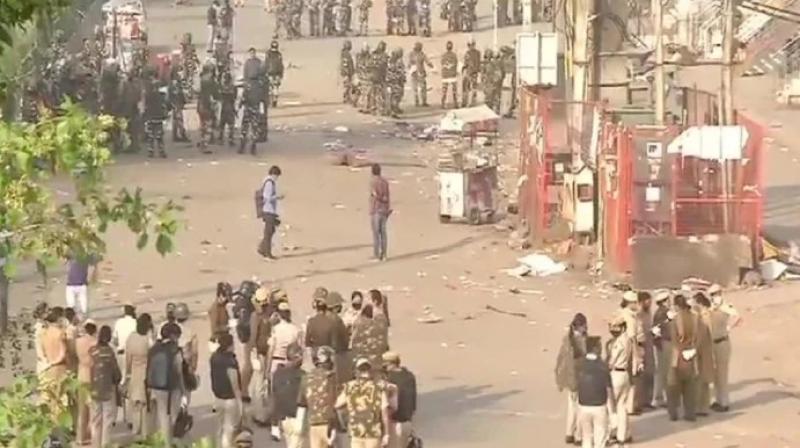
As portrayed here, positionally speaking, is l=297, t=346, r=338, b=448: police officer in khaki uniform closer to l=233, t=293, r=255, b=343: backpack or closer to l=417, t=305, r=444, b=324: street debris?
l=233, t=293, r=255, b=343: backpack

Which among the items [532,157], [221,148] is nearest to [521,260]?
[532,157]

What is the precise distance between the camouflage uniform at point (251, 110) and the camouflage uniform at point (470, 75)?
24.8 ft

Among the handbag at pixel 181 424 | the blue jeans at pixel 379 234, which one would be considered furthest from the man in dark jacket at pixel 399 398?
the blue jeans at pixel 379 234

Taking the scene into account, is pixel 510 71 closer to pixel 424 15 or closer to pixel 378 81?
pixel 378 81

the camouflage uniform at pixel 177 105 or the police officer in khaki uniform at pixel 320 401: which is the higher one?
the camouflage uniform at pixel 177 105

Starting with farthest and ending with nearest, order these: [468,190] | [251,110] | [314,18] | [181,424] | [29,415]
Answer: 1. [314,18]
2. [251,110]
3. [468,190]
4. [181,424]
5. [29,415]

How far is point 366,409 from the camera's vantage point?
14.6m

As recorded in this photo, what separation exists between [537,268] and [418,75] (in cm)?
1634

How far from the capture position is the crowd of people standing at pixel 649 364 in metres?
16.1

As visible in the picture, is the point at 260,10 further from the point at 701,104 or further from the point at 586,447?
the point at 586,447

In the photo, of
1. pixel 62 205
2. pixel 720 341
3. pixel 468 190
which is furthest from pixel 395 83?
pixel 62 205

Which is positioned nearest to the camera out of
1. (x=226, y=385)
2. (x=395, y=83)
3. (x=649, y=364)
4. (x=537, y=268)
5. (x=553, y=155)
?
(x=226, y=385)

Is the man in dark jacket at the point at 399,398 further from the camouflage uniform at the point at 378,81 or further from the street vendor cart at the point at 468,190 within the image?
the camouflage uniform at the point at 378,81

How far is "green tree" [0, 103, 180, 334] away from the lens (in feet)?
18.2
